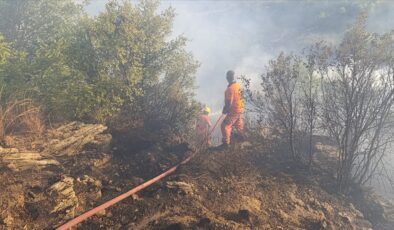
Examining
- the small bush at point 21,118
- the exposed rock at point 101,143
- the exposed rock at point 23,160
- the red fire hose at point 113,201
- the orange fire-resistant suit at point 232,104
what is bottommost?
the red fire hose at point 113,201

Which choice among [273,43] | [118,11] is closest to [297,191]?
[118,11]

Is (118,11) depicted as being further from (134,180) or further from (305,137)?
(305,137)

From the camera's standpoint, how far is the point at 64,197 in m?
4.77

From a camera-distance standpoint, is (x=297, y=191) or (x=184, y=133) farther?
(x=184, y=133)

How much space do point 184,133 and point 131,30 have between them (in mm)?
2577

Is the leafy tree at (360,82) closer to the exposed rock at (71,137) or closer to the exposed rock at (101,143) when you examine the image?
the exposed rock at (101,143)

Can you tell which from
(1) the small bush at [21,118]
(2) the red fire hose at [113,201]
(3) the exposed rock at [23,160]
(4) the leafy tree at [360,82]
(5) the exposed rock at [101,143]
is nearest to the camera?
(2) the red fire hose at [113,201]

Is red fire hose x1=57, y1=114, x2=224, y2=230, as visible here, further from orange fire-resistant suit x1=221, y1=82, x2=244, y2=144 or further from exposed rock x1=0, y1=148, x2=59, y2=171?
orange fire-resistant suit x1=221, y1=82, x2=244, y2=144

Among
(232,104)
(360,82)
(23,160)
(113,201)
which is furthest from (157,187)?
(360,82)

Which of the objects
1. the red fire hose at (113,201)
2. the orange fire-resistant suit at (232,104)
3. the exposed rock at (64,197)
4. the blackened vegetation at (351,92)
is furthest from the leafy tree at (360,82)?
the exposed rock at (64,197)

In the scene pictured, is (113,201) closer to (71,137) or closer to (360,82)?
(71,137)

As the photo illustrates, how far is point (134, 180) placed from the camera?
5.86 metres

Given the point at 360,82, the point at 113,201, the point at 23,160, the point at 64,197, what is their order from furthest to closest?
1. the point at 360,82
2. the point at 23,160
3. the point at 113,201
4. the point at 64,197

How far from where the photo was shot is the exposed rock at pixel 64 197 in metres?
4.63
